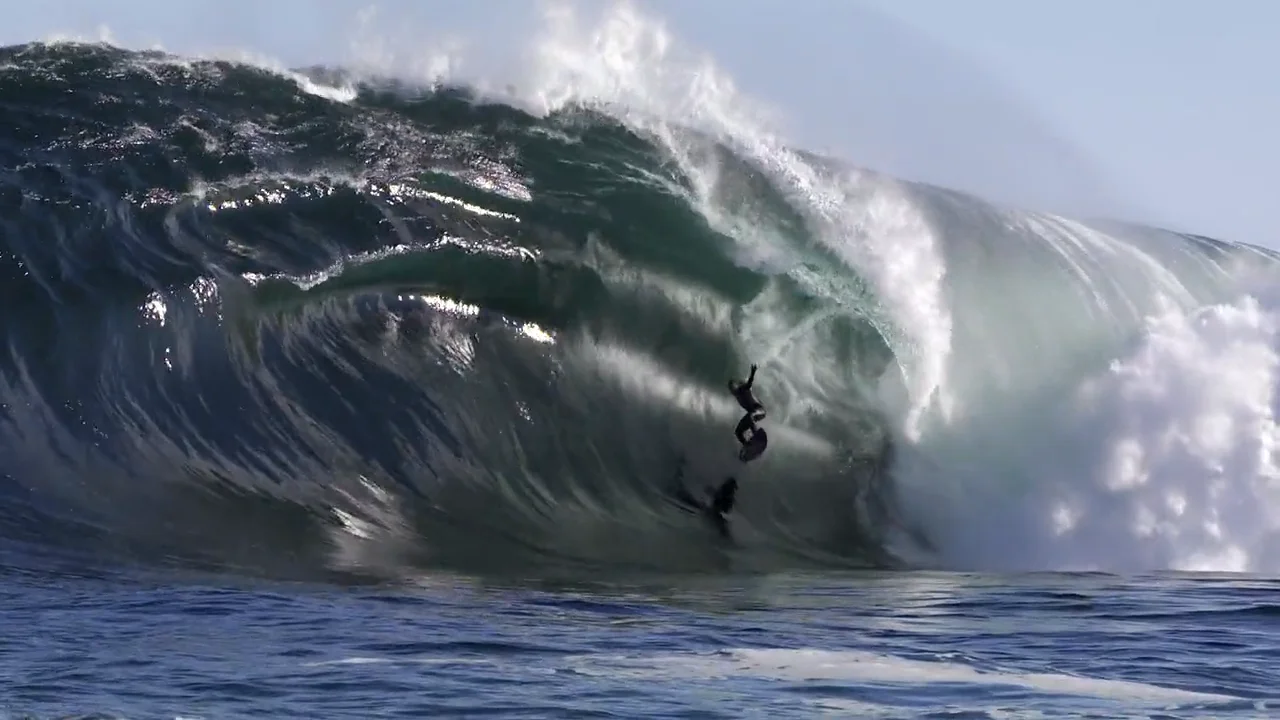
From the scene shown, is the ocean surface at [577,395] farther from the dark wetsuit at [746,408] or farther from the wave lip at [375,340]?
the dark wetsuit at [746,408]

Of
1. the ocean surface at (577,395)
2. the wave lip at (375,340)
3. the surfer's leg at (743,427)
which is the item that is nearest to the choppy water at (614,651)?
the ocean surface at (577,395)

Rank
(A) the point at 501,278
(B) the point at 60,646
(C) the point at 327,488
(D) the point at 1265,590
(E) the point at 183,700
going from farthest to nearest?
(A) the point at 501,278 < (C) the point at 327,488 < (D) the point at 1265,590 < (B) the point at 60,646 < (E) the point at 183,700

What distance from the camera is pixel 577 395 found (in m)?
16.6

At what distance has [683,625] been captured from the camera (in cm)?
1047

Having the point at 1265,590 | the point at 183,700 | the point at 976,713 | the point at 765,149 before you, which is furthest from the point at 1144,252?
the point at 183,700

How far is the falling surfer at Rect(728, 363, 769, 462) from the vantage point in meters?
16.5

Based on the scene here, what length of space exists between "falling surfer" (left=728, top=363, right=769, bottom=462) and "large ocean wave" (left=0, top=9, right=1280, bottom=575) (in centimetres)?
20

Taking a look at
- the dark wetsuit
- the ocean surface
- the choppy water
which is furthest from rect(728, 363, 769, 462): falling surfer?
the choppy water

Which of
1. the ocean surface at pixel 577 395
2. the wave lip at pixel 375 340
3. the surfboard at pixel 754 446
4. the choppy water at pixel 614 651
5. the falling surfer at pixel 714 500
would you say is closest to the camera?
the choppy water at pixel 614 651

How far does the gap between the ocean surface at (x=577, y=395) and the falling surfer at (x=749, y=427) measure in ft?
0.72

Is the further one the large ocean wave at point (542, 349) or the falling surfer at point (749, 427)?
the falling surfer at point (749, 427)

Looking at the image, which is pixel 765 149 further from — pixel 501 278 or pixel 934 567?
pixel 934 567

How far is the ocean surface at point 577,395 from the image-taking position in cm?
1095

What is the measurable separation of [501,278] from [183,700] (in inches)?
380
